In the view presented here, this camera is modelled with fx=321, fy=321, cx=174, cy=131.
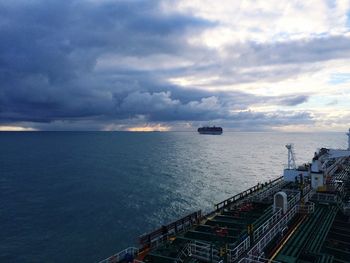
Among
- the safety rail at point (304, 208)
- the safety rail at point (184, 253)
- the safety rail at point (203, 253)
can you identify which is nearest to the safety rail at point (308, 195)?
the safety rail at point (304, 208)

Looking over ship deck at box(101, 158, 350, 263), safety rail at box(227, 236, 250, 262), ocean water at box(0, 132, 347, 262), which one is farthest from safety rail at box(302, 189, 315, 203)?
ocean water at box(0, 132, 347, 262)

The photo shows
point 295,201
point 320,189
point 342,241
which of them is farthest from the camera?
point 320,189

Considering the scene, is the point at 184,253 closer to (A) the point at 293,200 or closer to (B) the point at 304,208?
(B) the point at 304,208

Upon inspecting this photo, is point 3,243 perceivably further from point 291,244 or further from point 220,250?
point 291,244

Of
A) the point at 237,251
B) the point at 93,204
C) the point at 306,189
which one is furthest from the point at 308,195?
the point at 93,204

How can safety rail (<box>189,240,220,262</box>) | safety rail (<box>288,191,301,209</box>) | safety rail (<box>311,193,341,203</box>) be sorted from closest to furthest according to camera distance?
safety rail (<box>189,240,220,262</box>) < safety rail (<box>288,191,301,209</box>) < safety rail (<box>311,193,341,203</box>)

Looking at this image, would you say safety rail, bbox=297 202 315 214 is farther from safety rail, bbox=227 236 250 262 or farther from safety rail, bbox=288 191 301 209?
safety rail, bbox=227 236 250 262

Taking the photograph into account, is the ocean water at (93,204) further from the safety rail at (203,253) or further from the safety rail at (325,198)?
the safety rail at (325,198)

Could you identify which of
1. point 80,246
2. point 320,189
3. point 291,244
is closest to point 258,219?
point 291,244
